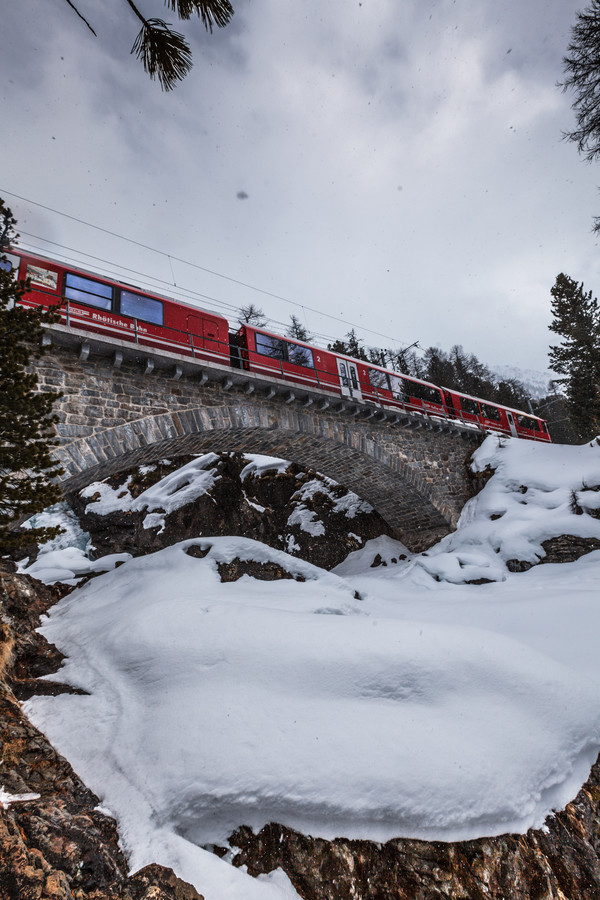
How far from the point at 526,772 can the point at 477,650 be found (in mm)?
1074

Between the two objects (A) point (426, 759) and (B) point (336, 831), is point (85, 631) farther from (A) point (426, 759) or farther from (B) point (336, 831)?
(A) point (426, 759)

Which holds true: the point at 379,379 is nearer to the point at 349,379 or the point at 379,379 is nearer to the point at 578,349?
the point at 349,379

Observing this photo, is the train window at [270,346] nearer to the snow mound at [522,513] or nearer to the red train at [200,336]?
the red train at [200,336]

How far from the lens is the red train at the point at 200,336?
30.0ft

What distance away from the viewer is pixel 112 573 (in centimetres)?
765

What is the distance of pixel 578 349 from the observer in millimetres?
20297

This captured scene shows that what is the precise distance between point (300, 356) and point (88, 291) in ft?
21.7

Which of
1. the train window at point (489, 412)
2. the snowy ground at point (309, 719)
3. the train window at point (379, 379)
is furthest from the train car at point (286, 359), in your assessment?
the train window at point (489, 412)

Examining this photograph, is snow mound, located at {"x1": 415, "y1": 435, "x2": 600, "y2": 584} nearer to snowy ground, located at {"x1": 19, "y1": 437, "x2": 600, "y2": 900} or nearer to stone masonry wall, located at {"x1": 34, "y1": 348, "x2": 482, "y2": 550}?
stone masonry wall, located at {"x1": 34, "y1": 348, "x2": 482, "y2": 550}

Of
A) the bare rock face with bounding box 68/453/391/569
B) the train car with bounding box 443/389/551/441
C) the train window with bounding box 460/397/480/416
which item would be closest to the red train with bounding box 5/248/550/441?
the train car with bounding box 443/389/551/441

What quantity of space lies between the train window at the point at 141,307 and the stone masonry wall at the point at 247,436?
168 cm

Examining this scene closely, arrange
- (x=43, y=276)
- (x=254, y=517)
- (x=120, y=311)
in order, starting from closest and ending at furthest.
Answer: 1. (x=43, y=276)
2. (x=120, y=311)
3. (x=254, y=517)

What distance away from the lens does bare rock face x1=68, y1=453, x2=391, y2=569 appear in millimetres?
15992

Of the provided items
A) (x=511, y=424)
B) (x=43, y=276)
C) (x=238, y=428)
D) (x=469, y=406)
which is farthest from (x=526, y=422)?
(x=43, y=276)
